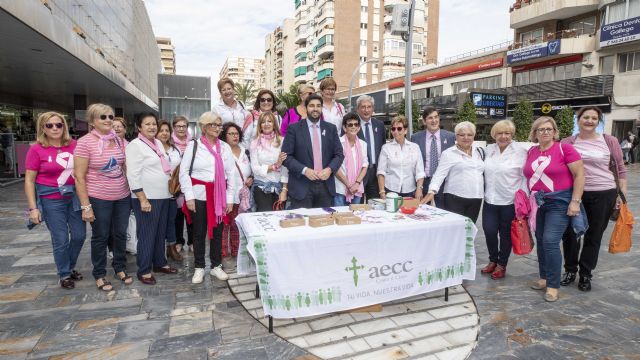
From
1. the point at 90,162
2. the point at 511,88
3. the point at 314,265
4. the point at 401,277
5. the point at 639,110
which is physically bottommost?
the point at 401,277

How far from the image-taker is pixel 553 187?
356 centimetres

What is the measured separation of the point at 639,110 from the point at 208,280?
23854 mm

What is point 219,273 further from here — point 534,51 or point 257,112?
point 534,51

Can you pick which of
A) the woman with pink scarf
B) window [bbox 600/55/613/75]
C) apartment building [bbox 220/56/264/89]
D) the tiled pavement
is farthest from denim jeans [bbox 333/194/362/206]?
apartment building [bbox 220/56/264/89]

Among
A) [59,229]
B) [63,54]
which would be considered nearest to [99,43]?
[63,54]

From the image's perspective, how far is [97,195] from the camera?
3.62 metres

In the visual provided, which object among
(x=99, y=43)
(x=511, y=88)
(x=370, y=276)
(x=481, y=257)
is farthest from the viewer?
(x=511, y=88)

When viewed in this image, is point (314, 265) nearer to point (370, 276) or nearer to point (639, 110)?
point (370, 276)

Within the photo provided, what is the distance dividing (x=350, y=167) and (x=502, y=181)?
1621 mm

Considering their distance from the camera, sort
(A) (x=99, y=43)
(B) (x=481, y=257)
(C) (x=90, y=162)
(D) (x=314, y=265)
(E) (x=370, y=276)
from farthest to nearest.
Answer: (A) (x=99, y=43) → (B) (x=481, y=257) → (C) (x=90, y=162) → (E) (x=370, y=276) → (D) (x=314, y=265)

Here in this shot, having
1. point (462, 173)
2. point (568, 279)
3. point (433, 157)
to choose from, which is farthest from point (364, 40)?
point (568, 279)

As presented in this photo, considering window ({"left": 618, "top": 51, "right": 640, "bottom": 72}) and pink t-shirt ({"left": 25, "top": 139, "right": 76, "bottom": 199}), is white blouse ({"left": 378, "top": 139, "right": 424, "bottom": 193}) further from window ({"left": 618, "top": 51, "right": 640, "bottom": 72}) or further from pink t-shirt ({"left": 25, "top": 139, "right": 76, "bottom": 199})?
window ({"left": 618, "top": 51, "right": 640, "bottom": 72})

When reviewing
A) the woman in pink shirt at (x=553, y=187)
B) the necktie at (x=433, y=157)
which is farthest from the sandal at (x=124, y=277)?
the woman in pink shirt at (x=553, y=187)

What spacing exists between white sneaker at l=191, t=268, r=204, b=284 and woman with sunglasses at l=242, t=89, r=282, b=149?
1.67 meters
